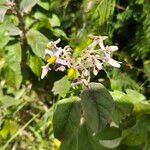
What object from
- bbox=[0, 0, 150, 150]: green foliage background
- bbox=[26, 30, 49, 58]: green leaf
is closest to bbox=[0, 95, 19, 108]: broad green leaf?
bbox=[0, 0, 150, 150]: green foliage background

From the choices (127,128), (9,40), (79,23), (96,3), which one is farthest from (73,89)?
(79,23)

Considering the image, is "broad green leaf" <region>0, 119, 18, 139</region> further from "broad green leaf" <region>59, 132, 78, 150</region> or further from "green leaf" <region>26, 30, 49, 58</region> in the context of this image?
"broad green leaf" <region>59, 132, 78, 150</region>

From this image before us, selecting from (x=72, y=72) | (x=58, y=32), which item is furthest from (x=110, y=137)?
(x=58, y=32)

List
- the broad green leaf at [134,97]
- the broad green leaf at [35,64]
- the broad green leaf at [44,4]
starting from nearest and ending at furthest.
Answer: the broad green leaf at [134,97], the broad green leaf at [35,64], the broad green leaf at [44,4]

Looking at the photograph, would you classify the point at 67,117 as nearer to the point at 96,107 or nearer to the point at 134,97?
the point at 96,107

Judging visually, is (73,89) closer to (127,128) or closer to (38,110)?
(127,128)

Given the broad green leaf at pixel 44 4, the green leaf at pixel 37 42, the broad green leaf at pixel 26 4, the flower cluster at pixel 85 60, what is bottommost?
the green leaf at pixel 37 42

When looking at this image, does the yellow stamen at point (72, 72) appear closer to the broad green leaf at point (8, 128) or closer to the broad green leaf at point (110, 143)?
the broad green leaf at point (110, 143)

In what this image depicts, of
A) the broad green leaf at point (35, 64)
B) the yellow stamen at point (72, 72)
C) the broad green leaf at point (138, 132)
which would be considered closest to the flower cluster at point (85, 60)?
the yellow stamen at point (72, 72)
